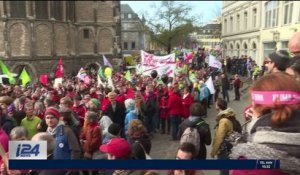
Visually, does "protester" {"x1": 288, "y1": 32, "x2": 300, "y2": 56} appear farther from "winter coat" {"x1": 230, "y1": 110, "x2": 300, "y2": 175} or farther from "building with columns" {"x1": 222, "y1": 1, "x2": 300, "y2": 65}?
"building with columns" {"x1": 222, "y1": 1, "x2": 300, "y2": 65}

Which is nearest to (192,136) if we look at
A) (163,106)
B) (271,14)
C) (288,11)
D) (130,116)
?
(130,116)

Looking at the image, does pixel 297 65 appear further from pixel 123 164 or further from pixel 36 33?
pixel 36 33

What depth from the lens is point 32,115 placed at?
24.7 feet

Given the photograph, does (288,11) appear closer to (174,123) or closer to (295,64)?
(174,123)

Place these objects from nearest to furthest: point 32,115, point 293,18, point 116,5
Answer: point 32,115, point 293,18, point 116,5

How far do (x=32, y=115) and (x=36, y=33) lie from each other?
106 ft

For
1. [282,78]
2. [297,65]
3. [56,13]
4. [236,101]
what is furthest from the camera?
[56,13]

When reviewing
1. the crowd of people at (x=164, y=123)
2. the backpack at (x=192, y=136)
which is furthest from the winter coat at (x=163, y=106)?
the backpack at (x=192, y=136)

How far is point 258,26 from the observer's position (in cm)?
3956

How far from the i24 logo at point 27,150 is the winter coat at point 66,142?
3413mm

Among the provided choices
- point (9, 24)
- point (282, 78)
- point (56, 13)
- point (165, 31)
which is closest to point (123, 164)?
point (282, 78)

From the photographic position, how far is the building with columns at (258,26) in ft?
99.7

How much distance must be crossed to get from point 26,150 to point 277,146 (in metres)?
1.39

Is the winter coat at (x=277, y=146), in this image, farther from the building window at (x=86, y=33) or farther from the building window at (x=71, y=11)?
the building window at (x=86, y=33)
